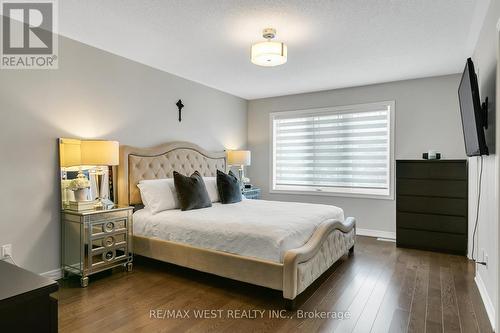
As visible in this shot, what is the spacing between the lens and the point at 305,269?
8.39 ft

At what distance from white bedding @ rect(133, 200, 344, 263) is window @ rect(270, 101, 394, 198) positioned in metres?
1.55

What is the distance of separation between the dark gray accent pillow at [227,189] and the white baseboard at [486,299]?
9.15 feet

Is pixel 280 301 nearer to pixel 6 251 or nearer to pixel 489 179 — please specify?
pixel 489 179

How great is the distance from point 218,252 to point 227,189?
4.46 ft

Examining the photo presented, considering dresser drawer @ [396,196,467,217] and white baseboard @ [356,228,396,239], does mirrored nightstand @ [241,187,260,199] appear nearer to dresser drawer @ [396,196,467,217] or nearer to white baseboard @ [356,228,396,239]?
white baseboard @ [356,228,396,239]

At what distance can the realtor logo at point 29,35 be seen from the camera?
8.56 ft

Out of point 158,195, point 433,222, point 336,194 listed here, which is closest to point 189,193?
point 158,195

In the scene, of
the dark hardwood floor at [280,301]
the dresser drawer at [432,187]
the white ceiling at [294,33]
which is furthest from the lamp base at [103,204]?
the dresser drawer at [432,187]

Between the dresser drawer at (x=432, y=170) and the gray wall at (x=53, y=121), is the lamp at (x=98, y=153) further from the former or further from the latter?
the dresser drawer at (x=432, y=170)

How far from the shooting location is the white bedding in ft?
8.52

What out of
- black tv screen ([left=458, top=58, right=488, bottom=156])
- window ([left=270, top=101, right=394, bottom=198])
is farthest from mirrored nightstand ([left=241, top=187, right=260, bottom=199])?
black tv screen ([left=458, top=58, right=488, bottom=156])

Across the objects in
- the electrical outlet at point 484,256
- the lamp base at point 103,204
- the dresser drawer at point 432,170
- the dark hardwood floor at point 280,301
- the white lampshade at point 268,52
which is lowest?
the dark hardwood floor at point 280,301

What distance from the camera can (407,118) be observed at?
4.62 meters

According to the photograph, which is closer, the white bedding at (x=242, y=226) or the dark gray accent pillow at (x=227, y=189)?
the white bedding at (x=242, y=226)
